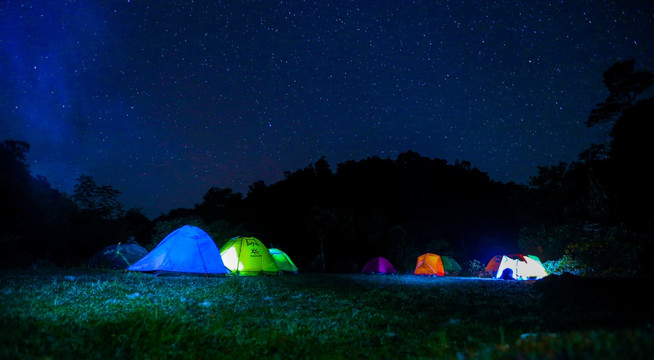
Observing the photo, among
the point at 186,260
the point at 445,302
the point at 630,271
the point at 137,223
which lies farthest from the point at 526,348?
the point at 137,223

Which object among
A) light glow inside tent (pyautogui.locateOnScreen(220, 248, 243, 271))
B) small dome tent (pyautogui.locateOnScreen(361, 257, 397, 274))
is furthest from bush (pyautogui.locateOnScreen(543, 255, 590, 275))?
light glow inside tent (pyautogui.locateOnScreen(220, 248, 243, 271))

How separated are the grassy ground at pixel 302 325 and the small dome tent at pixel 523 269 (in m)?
16.0

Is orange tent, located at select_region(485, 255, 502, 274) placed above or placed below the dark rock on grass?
below

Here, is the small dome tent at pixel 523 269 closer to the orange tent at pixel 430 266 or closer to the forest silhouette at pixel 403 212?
the forest silhouette at pixel 403 212

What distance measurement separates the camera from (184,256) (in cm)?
1560

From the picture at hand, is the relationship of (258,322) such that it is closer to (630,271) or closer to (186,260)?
(186,260)

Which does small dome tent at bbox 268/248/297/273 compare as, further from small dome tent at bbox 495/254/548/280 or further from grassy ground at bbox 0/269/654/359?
small dome tent at bbox 495/254/548/280

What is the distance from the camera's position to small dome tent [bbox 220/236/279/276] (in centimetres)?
1855

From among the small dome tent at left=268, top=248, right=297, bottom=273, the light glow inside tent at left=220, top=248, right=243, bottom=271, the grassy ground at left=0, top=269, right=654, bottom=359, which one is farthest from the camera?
the small dome tent at left=268, top=248, right=297, bottom=273

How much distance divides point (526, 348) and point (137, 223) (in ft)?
196

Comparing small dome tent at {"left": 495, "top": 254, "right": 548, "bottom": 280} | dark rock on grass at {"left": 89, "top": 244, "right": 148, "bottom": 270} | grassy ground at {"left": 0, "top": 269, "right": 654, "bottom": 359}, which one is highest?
dark rock on grass at {"left": 89, "top": 244, "right": 148, "bottom": 270}

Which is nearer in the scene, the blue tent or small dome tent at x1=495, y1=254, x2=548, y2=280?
the blue tent

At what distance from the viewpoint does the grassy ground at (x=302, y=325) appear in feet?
14.1

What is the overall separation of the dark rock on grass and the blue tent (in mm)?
9522
